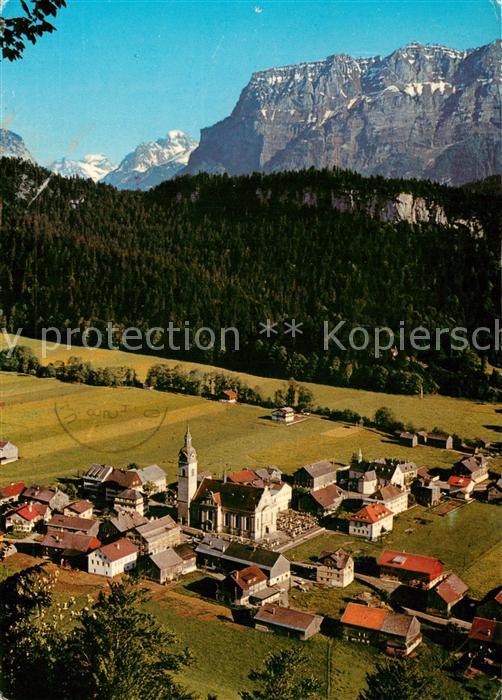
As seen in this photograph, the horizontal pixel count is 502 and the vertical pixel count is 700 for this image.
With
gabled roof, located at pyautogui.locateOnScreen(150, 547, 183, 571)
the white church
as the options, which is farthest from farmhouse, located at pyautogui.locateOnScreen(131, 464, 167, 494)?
gabled roof, located at pyautogui.locateOnScreen(150, 547, 183, 571)

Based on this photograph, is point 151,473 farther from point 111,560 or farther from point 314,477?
point 111,560

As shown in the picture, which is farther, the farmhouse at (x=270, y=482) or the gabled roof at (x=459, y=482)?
the gabled roof at (x=459, y=482)

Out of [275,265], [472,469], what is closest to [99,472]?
[472,469]

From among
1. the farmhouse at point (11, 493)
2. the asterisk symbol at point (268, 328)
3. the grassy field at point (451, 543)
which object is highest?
the asterisk symbol at point (268, 328)

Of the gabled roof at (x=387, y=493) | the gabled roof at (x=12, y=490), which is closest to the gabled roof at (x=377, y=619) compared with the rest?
the gabled roof at (x=387, y=493)

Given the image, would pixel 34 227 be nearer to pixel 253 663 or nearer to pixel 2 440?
pixel 2 440

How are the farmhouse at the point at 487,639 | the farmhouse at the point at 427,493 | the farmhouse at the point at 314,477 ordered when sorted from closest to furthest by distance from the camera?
the farmhouse at the point at 487,639, the farmhouse at the point at 427,493, the farmhouse at the point at 314,477

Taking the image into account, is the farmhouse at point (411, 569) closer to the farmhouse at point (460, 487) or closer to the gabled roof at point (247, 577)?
the gabled roof at point (247, 577)

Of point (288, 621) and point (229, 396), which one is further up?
point (229, 396)
